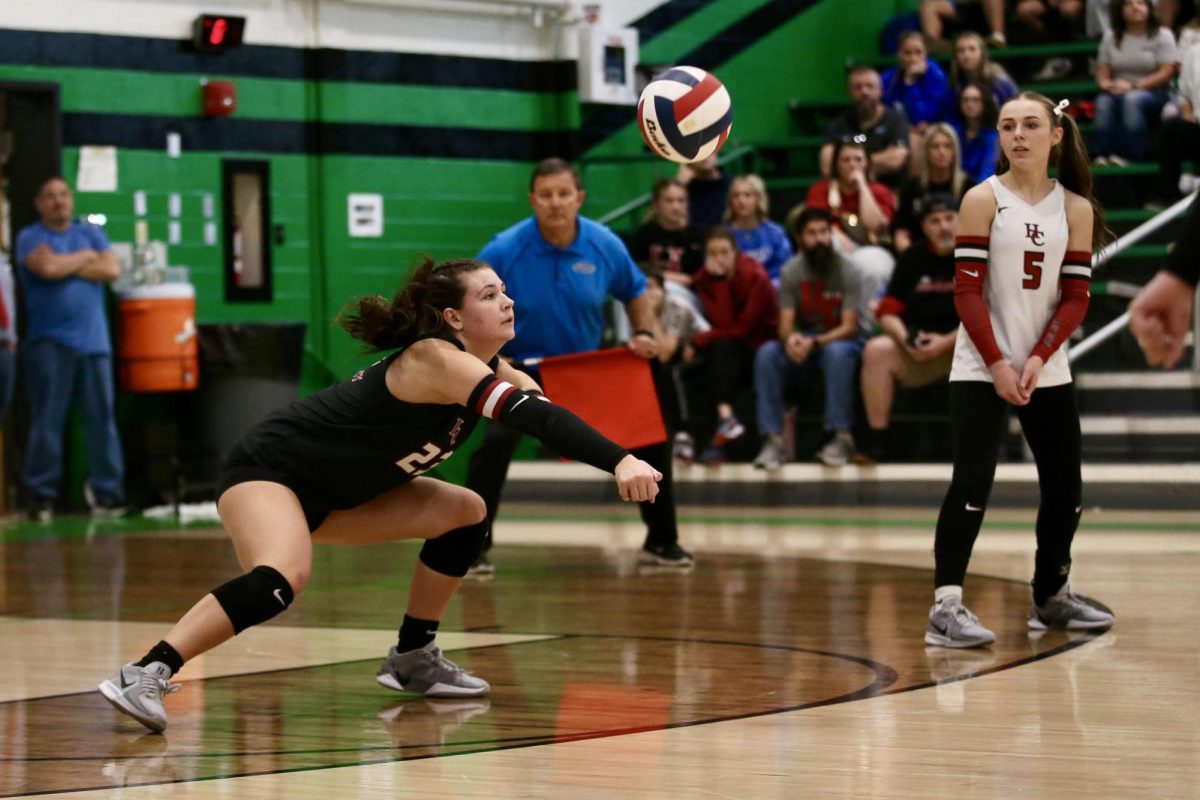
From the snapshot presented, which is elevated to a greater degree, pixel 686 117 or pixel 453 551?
pixel 686 117

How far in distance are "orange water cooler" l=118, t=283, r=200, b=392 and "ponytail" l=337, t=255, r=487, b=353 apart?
6.94m

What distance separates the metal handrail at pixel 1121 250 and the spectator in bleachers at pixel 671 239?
2.42 meters

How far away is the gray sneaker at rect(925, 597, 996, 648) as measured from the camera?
5.76 m

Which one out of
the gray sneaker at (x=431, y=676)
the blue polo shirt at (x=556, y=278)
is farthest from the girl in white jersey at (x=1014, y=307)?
the blue polo shirt at (x=556, y=278)

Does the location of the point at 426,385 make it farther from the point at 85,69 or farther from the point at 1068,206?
the point at 85,69

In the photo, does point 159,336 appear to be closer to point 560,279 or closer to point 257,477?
point 560,279

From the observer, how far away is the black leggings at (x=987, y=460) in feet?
19.2

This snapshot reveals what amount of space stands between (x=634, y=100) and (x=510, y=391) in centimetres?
963

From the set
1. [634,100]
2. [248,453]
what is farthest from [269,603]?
[634,100]

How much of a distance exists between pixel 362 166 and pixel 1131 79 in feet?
16.9

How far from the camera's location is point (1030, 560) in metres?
8.09

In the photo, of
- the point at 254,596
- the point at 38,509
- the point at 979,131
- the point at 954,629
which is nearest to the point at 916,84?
the point at 979,131

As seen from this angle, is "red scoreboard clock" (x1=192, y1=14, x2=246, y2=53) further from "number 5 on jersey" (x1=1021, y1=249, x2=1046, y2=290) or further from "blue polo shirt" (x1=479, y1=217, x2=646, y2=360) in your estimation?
"number 5 on jersey" (x1=1021, y1=249, x2=1046, y2=290)

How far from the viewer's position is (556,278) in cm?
790
